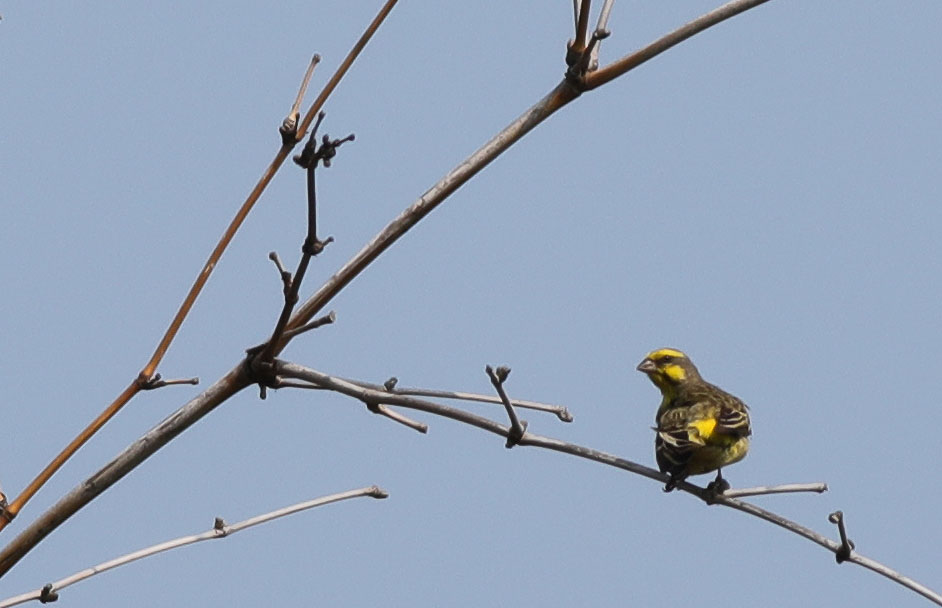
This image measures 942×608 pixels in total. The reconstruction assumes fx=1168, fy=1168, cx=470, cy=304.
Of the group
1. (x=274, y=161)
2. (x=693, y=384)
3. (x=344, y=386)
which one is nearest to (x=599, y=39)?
(x=274, y=161)

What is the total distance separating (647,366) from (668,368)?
0.15m

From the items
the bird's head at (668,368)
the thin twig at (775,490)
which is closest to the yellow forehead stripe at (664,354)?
the bird's head at (668,368)

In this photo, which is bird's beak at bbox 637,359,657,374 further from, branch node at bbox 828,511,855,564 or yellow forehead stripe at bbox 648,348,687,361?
branch node at bbox 828,511,855,564

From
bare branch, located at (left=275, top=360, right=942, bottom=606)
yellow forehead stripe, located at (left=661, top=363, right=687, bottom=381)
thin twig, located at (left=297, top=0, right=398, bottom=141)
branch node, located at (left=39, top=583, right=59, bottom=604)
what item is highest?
yellow forehead stripe, located at (left=661, top=363, right=687, bottom=381)

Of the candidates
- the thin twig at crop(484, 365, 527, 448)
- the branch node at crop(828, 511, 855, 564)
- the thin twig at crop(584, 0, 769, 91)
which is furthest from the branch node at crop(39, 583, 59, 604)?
the branch node at crop(828, 511, 855, 564)

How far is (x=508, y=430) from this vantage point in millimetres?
3012

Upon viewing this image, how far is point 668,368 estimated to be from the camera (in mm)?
8109

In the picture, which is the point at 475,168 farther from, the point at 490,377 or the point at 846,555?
the point at 846,555

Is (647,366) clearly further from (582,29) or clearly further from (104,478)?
(104,478)

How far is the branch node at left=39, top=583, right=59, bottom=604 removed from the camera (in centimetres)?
283

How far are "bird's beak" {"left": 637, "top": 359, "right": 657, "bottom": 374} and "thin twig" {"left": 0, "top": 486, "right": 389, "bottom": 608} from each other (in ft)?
16.4

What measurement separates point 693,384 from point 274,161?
210 inches

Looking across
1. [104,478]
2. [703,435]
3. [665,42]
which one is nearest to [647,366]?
[703,435]

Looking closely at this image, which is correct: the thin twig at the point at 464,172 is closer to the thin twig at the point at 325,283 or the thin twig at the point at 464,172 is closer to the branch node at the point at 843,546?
the thin twig at the point at 325,283
